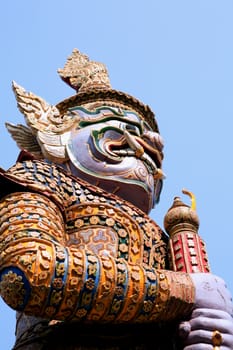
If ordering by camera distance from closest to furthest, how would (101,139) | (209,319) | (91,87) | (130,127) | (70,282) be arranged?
(70,282)
(209,319)
(101,139)
(130,127)
(91,87)

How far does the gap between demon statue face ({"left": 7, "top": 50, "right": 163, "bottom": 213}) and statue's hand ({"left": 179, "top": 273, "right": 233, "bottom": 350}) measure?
97 cm

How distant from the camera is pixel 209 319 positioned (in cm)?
283

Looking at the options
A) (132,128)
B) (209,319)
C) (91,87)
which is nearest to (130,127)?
(132,128)

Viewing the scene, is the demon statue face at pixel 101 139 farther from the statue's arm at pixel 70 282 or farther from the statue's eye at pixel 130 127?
the statue's arm at pixel 70 282

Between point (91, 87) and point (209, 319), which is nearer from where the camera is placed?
point (209, 319)

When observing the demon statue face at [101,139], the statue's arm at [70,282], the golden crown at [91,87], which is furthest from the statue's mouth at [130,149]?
the statue's arm at [70,282]

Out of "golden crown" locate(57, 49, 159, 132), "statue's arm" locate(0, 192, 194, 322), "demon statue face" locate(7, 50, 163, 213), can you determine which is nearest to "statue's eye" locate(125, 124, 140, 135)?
"demon statue face" locate(7, 50, 163, 213)

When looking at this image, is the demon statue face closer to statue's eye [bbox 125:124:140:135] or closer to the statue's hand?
statue's eye [bbox 125:124:140:135]

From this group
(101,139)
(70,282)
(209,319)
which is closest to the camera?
(70,282)

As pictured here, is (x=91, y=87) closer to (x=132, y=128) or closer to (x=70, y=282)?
(x=132, y=128)

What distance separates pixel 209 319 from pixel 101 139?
1476mm

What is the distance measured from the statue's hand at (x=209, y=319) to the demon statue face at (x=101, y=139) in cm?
97

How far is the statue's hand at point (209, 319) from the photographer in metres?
2.76

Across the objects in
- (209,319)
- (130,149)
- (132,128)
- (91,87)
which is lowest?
(209,319)
